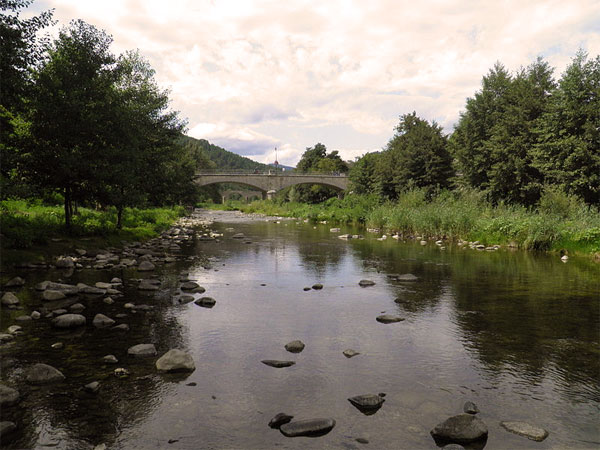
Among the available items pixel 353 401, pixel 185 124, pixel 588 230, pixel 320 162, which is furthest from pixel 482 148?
pixel 320 162

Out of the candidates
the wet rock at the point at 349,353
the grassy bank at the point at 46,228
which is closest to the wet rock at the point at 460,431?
the wet rock at the point at 349,353

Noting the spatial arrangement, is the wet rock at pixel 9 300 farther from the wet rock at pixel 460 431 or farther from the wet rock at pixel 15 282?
the wet rock at pixel 460 431

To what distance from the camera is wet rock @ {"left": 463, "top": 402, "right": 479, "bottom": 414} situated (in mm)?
6188

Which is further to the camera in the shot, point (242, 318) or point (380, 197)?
point (380, 197)

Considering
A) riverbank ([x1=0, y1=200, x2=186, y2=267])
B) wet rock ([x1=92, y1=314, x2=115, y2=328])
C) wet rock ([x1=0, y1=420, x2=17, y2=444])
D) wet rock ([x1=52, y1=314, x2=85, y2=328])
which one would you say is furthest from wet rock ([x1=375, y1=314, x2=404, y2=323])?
riverbank ([x1=0, y1=200, x2=186, y2=267])

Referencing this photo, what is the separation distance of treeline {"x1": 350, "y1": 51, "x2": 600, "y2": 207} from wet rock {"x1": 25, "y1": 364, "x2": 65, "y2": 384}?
101 feet

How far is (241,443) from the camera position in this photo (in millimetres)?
5316

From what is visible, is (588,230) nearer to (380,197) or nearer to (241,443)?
(241,443)

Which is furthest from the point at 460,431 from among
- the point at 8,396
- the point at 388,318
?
the point at 8,396

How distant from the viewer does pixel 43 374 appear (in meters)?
6.82

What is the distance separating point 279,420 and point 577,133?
32.0m

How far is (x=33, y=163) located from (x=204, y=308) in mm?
12410

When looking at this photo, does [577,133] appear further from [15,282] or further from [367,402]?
[15,282]

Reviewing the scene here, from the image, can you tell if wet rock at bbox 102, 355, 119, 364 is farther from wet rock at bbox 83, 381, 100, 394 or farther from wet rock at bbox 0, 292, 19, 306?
wet rock at bbox 0, 292, 19, 306
